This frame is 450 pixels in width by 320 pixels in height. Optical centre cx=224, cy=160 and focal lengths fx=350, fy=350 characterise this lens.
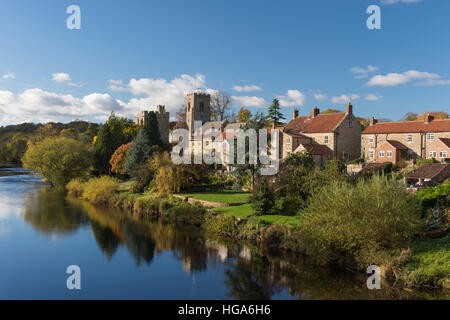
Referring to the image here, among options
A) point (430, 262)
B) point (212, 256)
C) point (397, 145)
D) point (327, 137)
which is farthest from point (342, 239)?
point (327, 137)

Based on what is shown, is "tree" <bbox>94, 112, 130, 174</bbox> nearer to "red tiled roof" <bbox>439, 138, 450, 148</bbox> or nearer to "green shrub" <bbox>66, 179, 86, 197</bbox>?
"green shrub" <bbox>66, 179, 86, 197</bbox>

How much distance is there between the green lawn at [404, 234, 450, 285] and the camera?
40.0ft

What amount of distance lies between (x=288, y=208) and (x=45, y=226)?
15029mm

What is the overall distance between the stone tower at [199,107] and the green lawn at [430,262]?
48648 millimetres

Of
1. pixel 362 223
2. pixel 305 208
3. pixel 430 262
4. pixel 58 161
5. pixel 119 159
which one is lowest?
pixel 430 262

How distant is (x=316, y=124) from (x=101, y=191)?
24.1m

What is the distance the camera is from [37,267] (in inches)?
587

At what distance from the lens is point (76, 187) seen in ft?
115

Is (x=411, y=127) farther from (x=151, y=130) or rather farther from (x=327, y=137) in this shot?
(x=151, y=130)

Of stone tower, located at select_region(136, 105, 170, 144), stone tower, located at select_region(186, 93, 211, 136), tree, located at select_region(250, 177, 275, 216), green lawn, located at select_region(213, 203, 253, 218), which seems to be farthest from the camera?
stone tower, located at select_region(136, 105, 170, 144)

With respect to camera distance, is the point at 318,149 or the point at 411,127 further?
the point at 318,149

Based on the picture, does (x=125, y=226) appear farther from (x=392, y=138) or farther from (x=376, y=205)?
(x=392, y=138)

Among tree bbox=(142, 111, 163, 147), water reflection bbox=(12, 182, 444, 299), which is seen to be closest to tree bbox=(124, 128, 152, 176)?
tree bbox=(142, 111, 163, 147)

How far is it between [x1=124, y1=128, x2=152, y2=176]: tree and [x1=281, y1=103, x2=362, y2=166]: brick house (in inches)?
575
